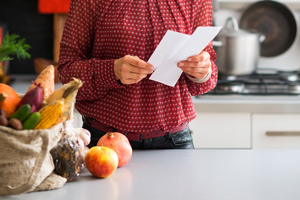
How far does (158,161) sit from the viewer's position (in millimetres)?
1522

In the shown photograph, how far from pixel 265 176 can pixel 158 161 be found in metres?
→ 0.31

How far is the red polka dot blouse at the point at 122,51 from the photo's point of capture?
164 cm

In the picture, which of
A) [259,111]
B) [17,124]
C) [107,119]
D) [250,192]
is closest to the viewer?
[17,124]

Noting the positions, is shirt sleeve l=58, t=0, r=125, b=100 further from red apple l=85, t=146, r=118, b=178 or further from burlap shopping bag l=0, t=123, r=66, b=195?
burlap shopping bag l=0, t=123, r=66, b=195

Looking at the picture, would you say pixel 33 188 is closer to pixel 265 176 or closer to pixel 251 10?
pixel 265 176

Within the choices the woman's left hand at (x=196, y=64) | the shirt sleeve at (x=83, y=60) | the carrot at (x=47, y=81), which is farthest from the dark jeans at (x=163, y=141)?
the carrot at (x=47, y=81)

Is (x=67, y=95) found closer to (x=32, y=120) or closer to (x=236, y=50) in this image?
(x=32, y=120)

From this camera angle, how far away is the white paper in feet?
4.50

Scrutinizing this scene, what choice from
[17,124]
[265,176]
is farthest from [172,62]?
[17,124]

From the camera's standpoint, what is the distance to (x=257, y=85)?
8.66 ft

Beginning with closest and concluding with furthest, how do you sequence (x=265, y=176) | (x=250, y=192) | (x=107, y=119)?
(x=250, y=192), (x=265, y=176), (x=107, y=119)

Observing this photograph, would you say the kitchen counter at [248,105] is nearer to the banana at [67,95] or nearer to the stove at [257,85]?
the stove at [257,85]

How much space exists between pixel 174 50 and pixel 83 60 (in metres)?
0.33

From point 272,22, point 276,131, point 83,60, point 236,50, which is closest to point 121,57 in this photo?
point 83,60
